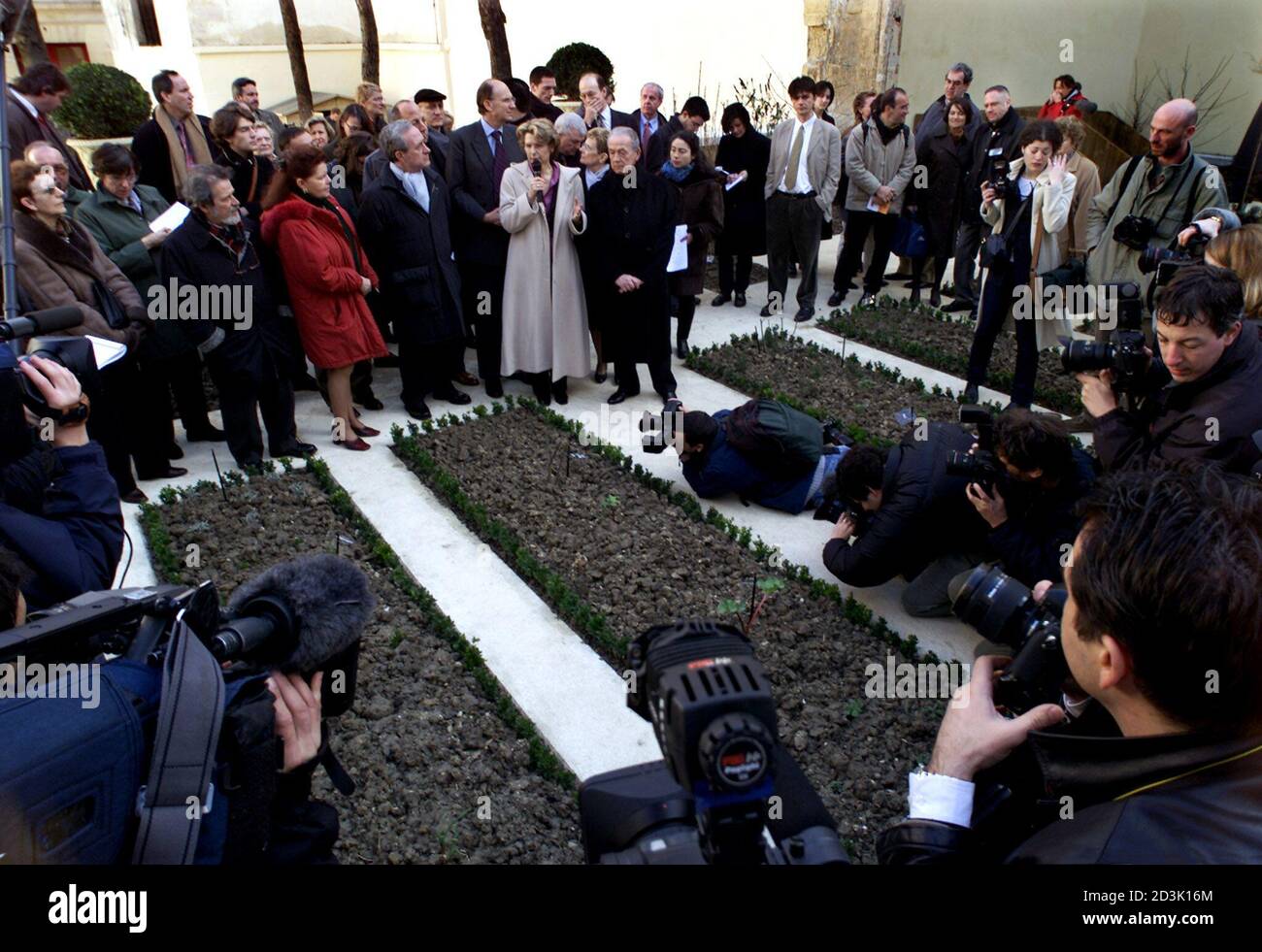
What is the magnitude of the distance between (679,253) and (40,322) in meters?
5.26

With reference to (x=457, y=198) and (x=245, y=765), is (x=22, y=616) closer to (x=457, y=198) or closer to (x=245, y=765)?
(x=245, y=765)

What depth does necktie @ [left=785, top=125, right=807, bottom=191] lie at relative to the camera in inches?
329

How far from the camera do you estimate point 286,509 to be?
5.45 m

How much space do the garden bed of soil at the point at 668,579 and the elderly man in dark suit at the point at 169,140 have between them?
3.09m

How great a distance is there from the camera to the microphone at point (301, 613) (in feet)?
6.46

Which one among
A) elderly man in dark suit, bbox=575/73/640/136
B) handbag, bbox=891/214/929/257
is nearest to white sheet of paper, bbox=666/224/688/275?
elderly man in dark suit, bbox=575/73/640/136

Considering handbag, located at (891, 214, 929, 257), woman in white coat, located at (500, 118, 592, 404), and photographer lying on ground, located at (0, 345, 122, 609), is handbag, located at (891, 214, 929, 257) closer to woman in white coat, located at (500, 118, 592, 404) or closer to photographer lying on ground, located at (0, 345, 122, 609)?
woman in white coat, located at (500, 118, 592, 404)

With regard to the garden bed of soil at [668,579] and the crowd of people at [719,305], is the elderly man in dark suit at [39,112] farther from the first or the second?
the garden bed of soil at [668,579]

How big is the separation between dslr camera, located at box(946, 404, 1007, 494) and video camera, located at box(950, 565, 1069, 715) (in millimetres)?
1791

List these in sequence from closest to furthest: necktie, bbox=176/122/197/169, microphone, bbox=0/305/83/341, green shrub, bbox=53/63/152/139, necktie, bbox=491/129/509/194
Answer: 1. microphone, bbox=0/305/83/341
2. necktie, bbox=491/129/509/194
3. necktie, bbox=176/122/197/169
4. green shrub, bbox=53/63/152/139

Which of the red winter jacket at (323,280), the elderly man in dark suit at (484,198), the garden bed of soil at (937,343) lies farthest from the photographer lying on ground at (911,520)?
the elderly man in dark suit at (484,198)
